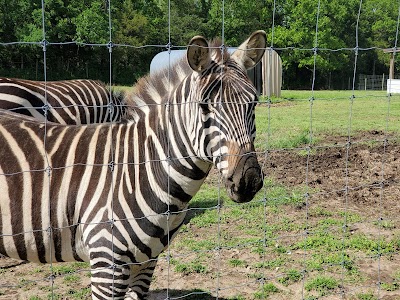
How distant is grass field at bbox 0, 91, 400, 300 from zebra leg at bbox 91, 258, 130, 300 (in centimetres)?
27

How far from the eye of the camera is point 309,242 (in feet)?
15.4

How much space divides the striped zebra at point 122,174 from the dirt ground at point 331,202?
43 cm

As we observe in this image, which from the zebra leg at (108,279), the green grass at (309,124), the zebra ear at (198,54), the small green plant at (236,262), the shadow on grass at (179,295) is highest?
the zebra ear at (198,54)

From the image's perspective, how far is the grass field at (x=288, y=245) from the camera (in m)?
3.77

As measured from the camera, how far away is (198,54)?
7.93 feet

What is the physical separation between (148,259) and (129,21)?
31.6m

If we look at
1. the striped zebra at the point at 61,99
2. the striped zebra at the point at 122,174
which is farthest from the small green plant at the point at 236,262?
the striped zebra at the point at 61,99

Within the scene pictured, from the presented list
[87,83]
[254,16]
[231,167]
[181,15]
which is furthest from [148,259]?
[254,16]

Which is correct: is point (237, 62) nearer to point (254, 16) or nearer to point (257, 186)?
point (257, 186)

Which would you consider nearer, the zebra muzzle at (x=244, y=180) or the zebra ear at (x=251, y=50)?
the zebra muzzle at (x=244, y=180)

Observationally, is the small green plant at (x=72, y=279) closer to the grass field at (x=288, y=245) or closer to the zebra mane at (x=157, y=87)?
the grass field at (x=288, y=245)

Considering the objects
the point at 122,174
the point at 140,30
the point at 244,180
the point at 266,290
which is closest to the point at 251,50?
the point at 244,180

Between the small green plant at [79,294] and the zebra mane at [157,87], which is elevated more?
the zebra mane at [157,87]

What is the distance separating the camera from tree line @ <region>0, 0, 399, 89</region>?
27797 mm
